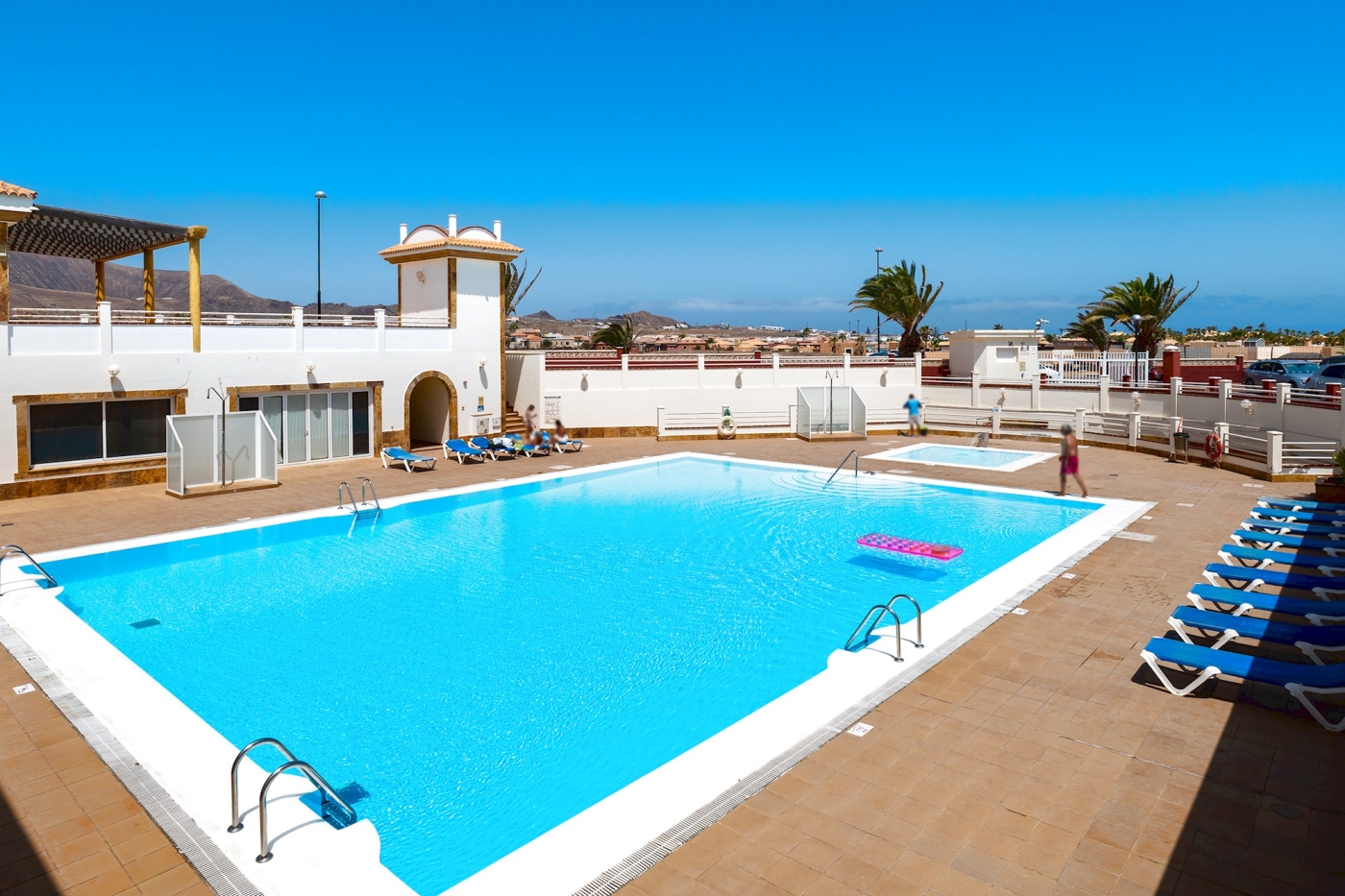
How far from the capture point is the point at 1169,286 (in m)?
40.2

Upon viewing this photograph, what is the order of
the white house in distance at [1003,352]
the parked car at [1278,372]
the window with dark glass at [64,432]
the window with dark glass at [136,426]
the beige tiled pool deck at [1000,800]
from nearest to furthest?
the beige tiled pool deck at [1000,800] → the window with dark glass at [64,432] → the window with dark glass at [136,426] → the parked car at [1278,372] → the white house in distance at [1003,352]

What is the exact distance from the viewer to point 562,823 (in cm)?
649

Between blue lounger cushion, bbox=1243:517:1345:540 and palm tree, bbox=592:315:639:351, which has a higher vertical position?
palm tree, bbox=592:315:639:351

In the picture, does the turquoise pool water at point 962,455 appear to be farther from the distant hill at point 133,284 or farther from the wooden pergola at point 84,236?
the distant hill at point 133,284

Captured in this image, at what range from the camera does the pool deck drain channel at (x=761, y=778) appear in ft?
18.0

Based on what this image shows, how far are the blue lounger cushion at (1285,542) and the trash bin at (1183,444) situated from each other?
11.2 metres

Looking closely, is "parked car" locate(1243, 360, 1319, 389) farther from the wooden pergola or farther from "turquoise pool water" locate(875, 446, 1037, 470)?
the wooden pergola

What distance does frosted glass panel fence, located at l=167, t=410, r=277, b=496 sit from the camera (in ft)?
62.1

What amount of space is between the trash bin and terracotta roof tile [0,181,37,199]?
29.2 m

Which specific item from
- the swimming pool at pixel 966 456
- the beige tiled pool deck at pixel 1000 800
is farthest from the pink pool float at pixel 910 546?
the swimming pool at pixel 966 456

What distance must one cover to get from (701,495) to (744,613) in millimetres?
8611

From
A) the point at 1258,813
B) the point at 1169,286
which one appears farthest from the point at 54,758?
the point at 1169,286

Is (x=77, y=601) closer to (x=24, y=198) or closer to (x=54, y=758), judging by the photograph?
(x=54, y=758)

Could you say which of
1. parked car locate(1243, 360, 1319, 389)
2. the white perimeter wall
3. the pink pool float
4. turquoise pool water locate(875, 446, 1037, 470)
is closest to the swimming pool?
turquoise pool water locate(875, 446, 1037, 470)
